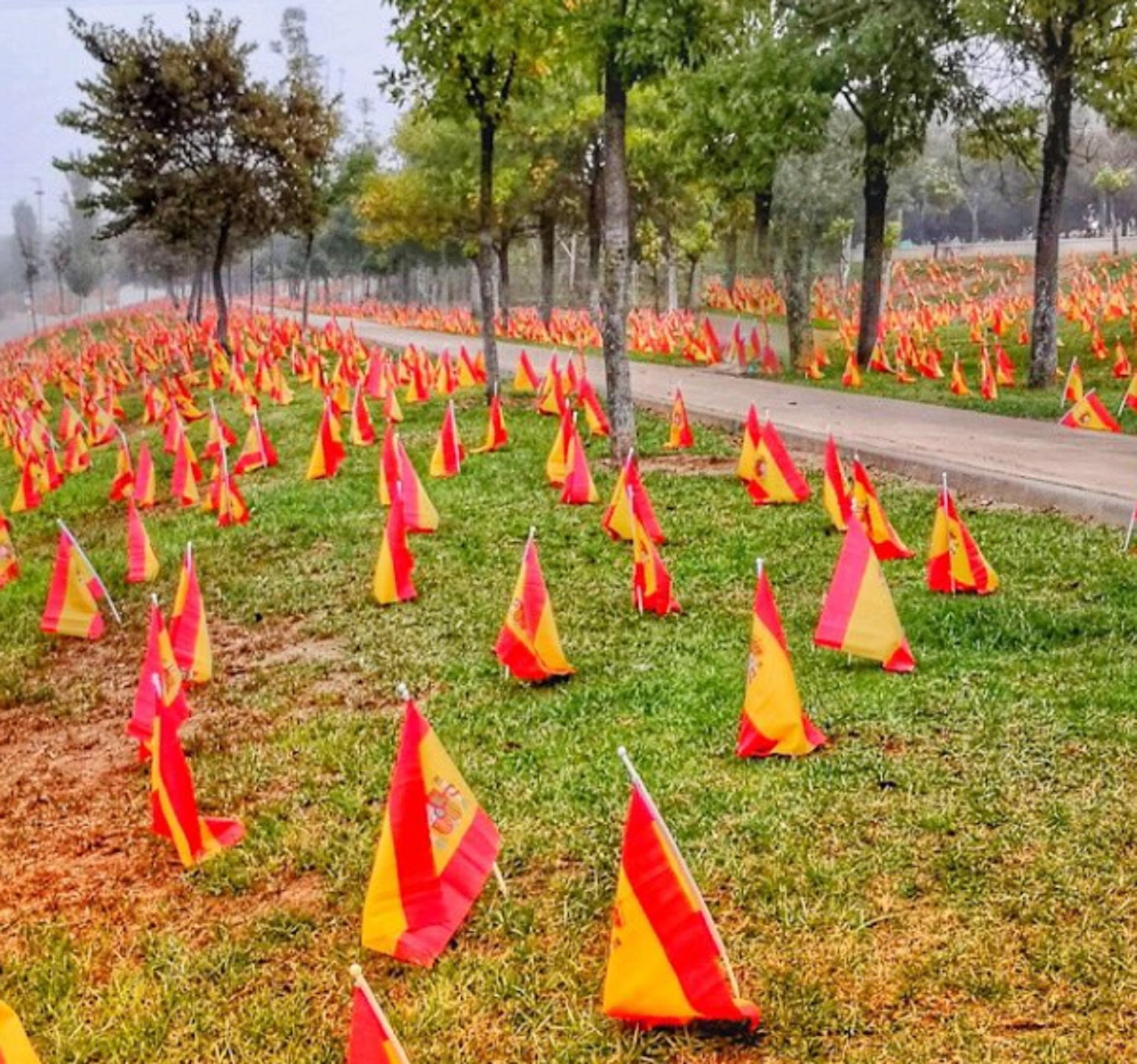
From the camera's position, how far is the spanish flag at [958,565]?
7.54 m

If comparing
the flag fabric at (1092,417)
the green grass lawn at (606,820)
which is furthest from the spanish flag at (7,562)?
the flag fabric at (1092,417)

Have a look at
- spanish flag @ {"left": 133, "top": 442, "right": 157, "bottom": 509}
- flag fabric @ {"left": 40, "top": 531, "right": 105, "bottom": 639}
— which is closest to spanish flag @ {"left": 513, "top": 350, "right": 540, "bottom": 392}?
spanish flag @ {"left": 133, "top": 442, "right": 157, "bottom": 509}

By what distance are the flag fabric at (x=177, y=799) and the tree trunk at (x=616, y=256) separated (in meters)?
7.60

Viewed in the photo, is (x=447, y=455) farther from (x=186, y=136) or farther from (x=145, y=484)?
(x=186, y=136)

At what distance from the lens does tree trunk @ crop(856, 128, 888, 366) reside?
1912cm

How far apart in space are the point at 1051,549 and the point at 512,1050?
20.2ft

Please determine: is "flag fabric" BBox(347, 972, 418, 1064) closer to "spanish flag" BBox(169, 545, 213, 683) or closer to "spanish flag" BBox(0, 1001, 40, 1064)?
"spanish flag" BBox(0, 1001, 40, 1064)

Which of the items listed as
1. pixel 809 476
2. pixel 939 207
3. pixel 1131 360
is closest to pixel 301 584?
pixel 809 476

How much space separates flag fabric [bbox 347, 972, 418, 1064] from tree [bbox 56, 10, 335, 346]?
2579 centimetres

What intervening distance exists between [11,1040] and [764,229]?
27643 mm

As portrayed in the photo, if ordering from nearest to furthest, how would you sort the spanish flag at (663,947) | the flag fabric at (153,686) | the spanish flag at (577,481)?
the spanish flag at (663,947) → the flag fabric at (153,686) → the spanish flag at (577,481)

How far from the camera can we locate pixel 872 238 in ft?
67.6

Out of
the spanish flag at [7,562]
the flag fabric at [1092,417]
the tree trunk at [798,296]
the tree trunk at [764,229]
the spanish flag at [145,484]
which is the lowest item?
the spanish flag at [7,562]

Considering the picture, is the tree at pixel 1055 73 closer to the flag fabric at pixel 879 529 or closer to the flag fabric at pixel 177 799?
the flag fabric at pixel 879 529
